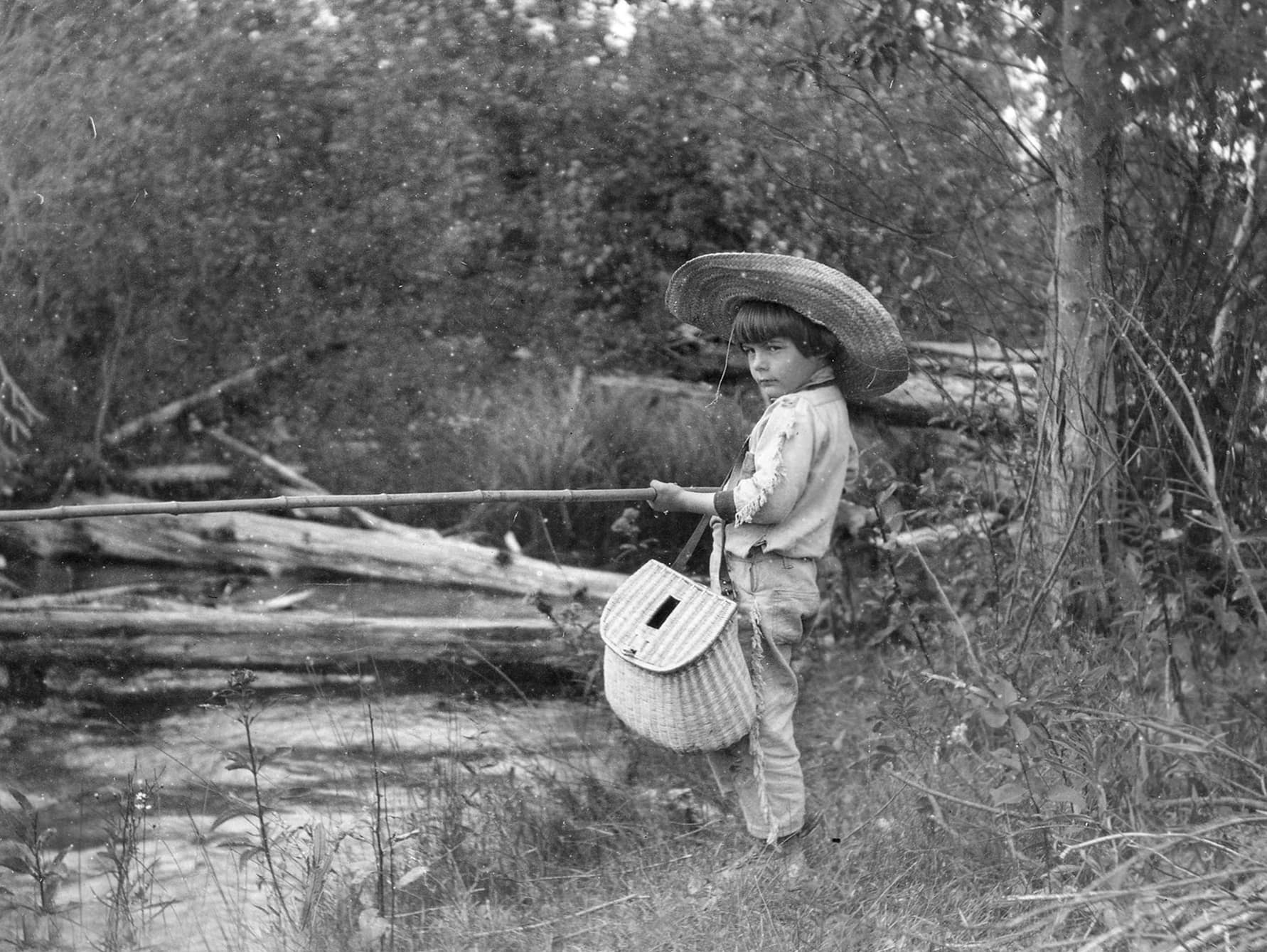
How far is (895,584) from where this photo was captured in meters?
4.52

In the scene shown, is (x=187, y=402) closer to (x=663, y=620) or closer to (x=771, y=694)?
(x=663, y=620)

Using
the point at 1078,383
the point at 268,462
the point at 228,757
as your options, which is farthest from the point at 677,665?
the point at 268,462

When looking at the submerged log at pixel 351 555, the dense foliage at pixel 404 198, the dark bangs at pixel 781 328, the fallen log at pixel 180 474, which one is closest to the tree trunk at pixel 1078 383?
the dense foliage at pixel 404 198

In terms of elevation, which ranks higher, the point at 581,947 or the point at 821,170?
the point at 821,170

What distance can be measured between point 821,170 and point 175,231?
7.80 ft

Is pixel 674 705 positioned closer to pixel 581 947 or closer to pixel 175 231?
pixel 581 947

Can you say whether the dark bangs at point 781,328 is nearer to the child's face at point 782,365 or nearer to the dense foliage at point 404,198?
the child's face at point 782,365

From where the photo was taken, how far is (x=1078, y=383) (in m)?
4.23

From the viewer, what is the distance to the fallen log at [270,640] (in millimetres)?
4586

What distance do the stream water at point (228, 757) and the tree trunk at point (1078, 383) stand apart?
5.24ft

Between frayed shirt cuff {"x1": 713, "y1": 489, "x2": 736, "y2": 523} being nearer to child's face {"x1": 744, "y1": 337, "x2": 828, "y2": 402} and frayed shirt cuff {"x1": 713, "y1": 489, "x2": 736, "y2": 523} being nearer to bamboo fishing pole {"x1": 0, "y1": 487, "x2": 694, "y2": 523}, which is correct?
bamboo fishing pole {"x1": 0, "y1": 487, "x2": 694, "y2": 523}

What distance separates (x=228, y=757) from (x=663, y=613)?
1308mm

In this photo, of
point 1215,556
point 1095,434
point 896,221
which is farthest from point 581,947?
point 896,221

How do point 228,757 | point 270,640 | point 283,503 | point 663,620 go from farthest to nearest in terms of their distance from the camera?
point 270,640 → point 228,757 → point 663,620 → point 283,503
